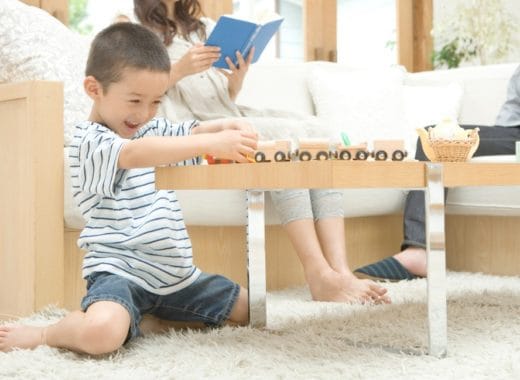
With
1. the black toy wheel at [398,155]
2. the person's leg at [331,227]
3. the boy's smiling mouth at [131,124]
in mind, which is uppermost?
the boy's smiling mouth at [131,124]

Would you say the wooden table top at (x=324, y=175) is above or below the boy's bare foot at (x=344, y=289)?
above

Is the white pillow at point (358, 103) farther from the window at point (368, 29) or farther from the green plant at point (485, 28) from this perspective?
the window at point (368, 29)

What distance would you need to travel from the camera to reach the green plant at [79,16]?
338 centimetres

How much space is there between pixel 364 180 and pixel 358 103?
5.38 feet

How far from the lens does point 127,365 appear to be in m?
1.29

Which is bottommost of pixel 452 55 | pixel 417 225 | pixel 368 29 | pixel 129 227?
pixel 417 225

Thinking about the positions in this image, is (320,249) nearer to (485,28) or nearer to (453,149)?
(453,149)

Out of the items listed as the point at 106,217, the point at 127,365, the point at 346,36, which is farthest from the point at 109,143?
the point at 346,36

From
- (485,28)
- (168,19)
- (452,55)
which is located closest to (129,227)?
(168,19)

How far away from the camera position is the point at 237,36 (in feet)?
6.89

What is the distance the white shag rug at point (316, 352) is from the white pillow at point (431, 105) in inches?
47.8

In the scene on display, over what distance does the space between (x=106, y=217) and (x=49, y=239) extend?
361 millimetres

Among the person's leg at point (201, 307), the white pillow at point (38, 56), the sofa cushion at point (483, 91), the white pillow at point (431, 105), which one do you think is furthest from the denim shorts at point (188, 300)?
the sofa cushion at point (483, 91)

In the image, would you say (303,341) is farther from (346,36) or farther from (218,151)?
(346,36)
